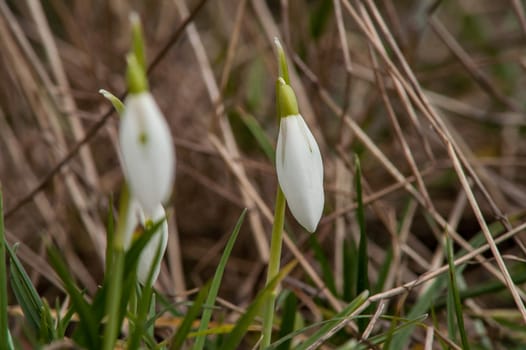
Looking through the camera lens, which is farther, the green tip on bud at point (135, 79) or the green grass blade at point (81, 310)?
the green grass blade at point (81, 310)

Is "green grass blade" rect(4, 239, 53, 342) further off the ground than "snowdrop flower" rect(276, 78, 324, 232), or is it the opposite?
"snowdrop flower" rect(276, 78, 324, 232)

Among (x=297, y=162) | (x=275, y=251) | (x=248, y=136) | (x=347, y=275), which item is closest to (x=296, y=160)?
(x=297, y=162)

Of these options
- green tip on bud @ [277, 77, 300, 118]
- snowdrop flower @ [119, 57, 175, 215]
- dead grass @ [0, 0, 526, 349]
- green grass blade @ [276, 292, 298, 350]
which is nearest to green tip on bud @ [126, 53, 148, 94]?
snowdrop flower @ [119, 57, 175, 215]

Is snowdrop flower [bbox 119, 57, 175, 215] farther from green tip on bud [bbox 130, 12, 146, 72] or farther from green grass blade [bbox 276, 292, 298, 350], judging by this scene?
green grass blade [bbox 276, 292, 298, 350]

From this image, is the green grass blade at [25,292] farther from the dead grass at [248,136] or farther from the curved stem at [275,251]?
the dead grass at [248,136]

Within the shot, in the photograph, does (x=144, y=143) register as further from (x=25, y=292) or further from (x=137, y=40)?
(x=25, y=292)

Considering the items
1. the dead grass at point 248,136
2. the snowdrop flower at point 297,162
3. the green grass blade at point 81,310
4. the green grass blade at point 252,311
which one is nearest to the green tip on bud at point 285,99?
the snowdrop flower at point 297,162
